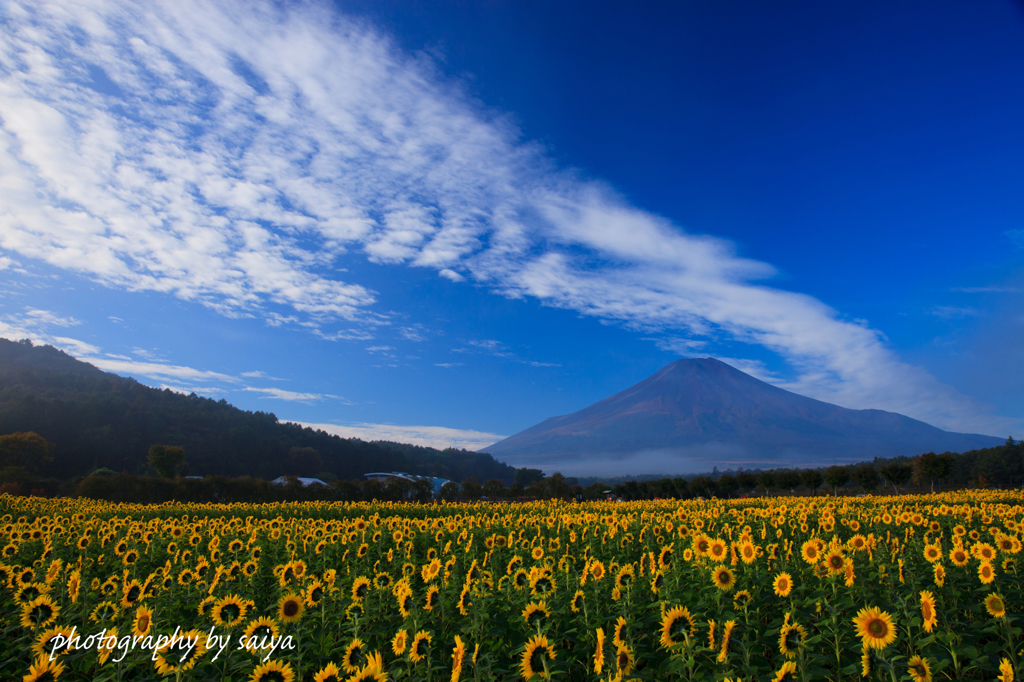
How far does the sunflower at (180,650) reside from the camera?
13.3 ft

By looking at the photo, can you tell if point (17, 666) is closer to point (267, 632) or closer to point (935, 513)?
point (267, 632)

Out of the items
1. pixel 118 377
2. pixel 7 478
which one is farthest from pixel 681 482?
pixel 118 377

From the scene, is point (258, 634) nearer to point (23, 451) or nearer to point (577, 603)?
point (577, 603)

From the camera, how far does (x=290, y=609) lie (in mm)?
5121

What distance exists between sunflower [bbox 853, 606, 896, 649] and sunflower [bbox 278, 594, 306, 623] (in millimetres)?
5032

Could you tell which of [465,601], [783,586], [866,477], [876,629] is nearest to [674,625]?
[876,629]

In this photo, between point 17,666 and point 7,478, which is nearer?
point 17,666

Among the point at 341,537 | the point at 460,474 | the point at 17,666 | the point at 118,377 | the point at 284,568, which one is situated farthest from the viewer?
the point at 460,474

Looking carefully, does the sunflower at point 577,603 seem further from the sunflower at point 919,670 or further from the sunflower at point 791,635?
the sunflower at point 919,670

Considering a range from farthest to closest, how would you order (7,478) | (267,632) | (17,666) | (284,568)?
(7,478) < (284,568) < (17,666) < (267,632)

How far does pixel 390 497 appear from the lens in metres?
50.0

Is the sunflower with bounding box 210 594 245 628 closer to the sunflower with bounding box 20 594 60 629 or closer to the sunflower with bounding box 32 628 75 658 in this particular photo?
the sunflower with bounding box 32 628 75 658

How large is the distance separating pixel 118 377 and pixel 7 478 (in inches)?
2727

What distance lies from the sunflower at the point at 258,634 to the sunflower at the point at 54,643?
1.68 m
